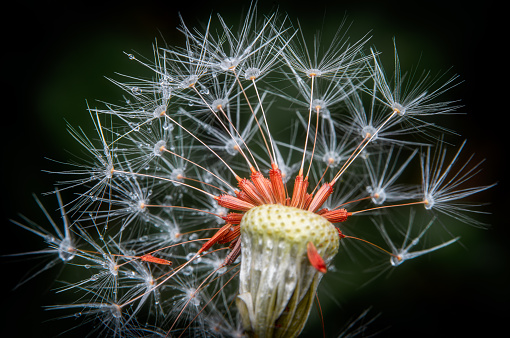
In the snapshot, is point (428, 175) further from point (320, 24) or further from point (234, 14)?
point (234, 14)

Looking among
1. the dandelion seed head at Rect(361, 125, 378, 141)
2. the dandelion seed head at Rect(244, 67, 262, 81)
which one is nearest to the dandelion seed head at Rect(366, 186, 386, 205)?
the dandelion seed head at Rect(361, 125, 378, 141)

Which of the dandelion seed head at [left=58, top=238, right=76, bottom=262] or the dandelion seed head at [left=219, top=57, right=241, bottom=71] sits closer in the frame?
the dandelion seed head at [left=58, top=238, right=76, bottom=262]

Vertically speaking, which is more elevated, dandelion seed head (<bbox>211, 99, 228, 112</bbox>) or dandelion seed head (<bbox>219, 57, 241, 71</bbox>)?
dandelion seed head (<bbox>219, 57, 241, 71</bbox>)

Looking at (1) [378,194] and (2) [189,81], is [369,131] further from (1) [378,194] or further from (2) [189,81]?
(2) [189,81]

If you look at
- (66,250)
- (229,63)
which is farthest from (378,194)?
(66,250)

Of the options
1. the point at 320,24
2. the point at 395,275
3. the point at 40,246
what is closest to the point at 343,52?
the point at 320,24

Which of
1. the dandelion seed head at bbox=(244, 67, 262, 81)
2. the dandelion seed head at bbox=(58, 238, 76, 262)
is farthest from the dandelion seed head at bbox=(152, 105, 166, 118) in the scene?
the dandelion seed head at bbox=(58, 238, 76, 262)

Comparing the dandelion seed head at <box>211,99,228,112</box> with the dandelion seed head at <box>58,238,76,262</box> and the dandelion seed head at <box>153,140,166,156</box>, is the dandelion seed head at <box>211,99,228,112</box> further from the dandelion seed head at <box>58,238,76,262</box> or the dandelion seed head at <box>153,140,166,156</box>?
the dandelion seed head at <box>58,238,76,262</box>

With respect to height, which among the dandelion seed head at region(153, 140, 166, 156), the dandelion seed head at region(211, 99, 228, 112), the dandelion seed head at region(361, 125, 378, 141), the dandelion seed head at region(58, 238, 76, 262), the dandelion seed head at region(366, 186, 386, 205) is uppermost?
the dandelion seed head at region(361, 125, 378, 141)

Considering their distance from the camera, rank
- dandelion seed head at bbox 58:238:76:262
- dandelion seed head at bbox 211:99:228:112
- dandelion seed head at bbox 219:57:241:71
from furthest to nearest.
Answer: dandelion seed head at bbox 211:99:228:112
dandelion seed head at bbox 219:57:241:71
dandelion seed head at bbox 58:238:76:262

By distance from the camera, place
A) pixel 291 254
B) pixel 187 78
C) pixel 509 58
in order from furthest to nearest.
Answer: pixel 509 58 < pixel 187 78 < pixel 291 254

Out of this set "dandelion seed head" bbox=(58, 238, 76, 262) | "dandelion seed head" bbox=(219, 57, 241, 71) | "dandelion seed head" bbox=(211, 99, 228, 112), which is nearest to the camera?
"dandelion seed head" bbox=(58, 238, 76, 262)
